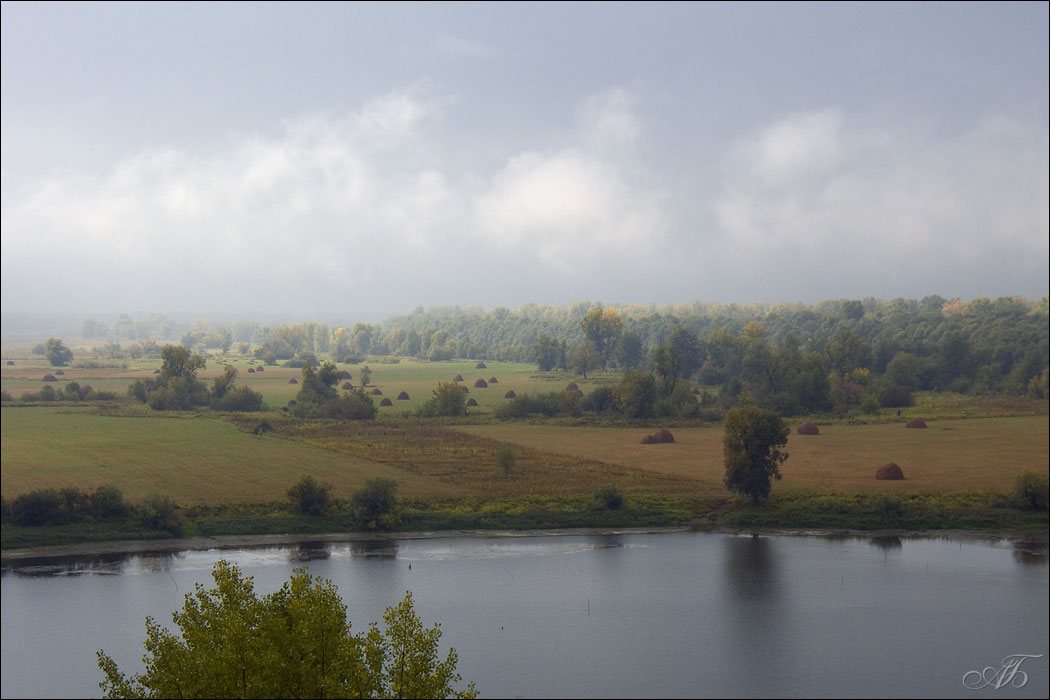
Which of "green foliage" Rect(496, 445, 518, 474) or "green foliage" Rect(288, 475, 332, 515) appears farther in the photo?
"green foliage" Rect(496, 445, 518, 474)

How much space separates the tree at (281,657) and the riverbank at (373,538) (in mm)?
20996

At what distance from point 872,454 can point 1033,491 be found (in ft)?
21.7

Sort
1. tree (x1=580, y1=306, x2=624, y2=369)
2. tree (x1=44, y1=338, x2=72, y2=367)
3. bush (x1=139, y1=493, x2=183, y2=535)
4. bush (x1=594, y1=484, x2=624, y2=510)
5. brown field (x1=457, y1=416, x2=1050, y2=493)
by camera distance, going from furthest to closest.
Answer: tree (x1=580, y1=306, x2=624, y2=369)
tree (x1=44, y1=338, x2=72, y2=367)
bush (x1=594, y1=484, x2=624, y2=510)
brown field (x1=457, y1=416, x2=1050, y2=493)
bush (x1=139, y1=493, x2=183, y2=535)

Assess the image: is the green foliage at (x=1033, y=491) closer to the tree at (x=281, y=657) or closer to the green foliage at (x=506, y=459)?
the green foliage at (x=506, y=459)

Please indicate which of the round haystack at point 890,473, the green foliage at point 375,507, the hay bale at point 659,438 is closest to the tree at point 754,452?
the round haystack at point 890,473

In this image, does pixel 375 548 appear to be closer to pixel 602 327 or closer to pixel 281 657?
pixel 281 657

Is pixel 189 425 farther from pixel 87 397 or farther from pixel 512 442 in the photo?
pixel 512 442

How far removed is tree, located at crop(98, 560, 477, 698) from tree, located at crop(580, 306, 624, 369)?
6165cm

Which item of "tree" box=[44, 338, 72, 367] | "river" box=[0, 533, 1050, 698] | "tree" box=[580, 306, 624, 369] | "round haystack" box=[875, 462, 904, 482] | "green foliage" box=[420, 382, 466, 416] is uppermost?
"tree" box=[580, 306, 624, 369]

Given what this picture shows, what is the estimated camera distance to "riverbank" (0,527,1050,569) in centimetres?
3178

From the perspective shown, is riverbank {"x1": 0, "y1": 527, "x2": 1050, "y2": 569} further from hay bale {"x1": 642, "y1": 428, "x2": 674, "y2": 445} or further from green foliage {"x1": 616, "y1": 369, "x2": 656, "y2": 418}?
green foliage {"x1": 616, "y1": 369, "x2": 656, "y2": 418}

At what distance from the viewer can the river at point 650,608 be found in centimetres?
2252

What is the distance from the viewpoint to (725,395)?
53.6m

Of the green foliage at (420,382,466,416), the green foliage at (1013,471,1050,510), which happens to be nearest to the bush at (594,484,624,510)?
the green foliage at (1013,471,1050,510)
